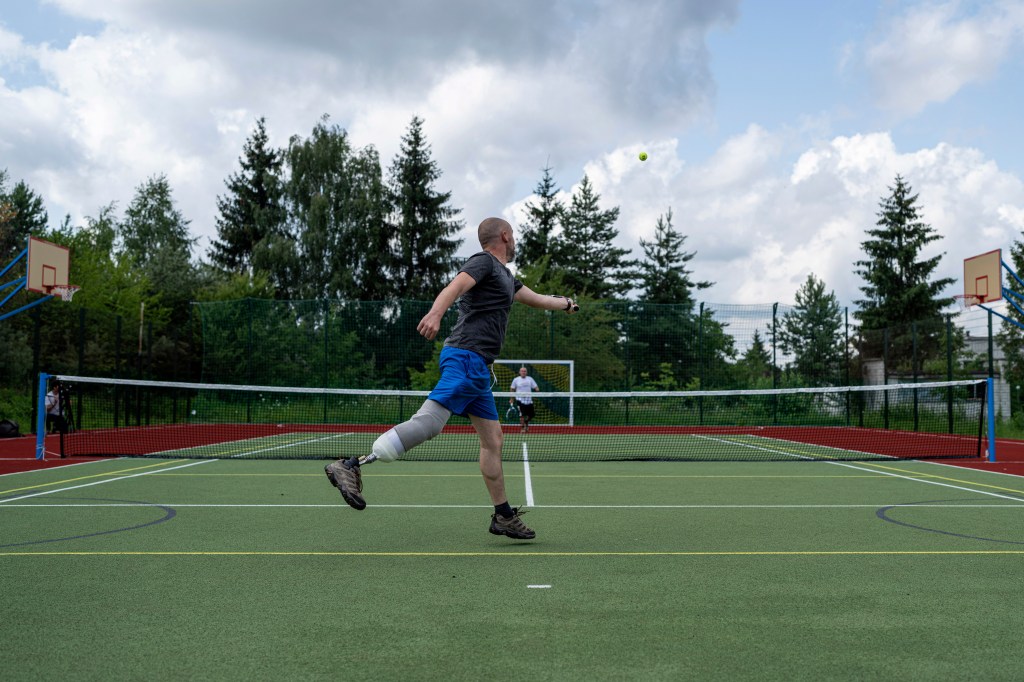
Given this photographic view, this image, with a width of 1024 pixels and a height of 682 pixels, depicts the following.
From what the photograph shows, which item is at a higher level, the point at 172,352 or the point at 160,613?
the point at 172,352

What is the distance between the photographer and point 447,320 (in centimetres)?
2353

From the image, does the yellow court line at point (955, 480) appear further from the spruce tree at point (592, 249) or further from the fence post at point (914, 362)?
the spruce tree at point (592, 249)

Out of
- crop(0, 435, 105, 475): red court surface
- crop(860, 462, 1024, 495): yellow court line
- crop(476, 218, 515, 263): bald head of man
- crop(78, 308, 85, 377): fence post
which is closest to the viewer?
crop(476, 218, 515, 263): bald head of man

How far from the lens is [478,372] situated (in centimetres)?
519

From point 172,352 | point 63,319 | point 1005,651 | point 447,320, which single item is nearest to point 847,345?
point 447,320

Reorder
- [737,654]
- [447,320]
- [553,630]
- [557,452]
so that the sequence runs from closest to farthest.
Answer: [737,654], [553,630], [557,452], [447,320]

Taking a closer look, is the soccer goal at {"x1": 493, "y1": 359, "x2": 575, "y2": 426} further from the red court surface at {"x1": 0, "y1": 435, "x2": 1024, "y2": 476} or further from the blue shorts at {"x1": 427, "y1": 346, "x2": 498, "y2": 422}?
the blue shorts at {"x1": 427, "y1": 346, "x2": 498, "y2": 422}

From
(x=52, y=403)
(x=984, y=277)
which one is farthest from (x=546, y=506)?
(x=984, y=277)

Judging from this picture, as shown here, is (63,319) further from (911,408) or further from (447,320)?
(911,408)

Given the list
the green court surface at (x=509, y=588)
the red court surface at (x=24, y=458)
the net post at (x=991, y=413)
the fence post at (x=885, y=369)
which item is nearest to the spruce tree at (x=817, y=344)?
the fence post at (x=885, y=369)

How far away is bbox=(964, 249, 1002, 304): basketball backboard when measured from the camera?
1844 cm

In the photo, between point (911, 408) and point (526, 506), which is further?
point (911, 408)

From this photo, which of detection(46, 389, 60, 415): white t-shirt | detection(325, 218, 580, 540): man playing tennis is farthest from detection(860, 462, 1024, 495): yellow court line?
detection(46, 389, 60, 415): white t-shirt

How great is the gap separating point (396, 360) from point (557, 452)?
931 cm
